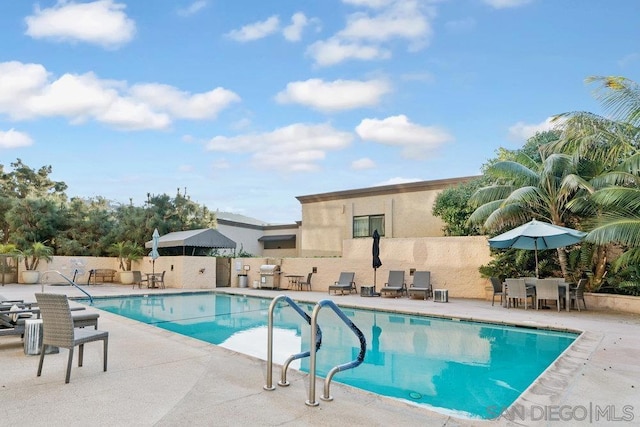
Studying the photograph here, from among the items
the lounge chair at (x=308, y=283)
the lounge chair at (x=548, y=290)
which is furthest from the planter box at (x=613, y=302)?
the lounge chair at (x=308, y=283)

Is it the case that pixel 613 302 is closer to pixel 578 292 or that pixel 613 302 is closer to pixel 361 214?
pixel 578 292

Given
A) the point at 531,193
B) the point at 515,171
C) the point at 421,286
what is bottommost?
the point at 421,286

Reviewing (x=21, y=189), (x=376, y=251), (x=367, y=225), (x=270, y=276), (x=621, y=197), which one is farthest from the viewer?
(x=21, y=189)

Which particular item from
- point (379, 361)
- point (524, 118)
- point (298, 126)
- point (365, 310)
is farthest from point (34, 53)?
point (524, 118)

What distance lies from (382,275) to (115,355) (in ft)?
42.3

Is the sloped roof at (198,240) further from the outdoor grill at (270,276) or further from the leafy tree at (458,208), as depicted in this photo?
the leafy tree at (458,208)

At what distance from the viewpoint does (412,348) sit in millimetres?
7996

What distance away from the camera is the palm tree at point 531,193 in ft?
40.8

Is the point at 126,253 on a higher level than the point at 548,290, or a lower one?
higher

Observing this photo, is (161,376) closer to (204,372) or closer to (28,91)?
(204,372)

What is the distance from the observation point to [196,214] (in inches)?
1059

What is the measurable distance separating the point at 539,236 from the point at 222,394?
9359 mm

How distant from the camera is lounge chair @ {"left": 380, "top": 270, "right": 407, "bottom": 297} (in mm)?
15758

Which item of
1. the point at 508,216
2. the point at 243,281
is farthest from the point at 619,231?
the point at 243,281
